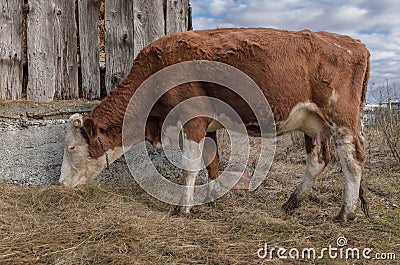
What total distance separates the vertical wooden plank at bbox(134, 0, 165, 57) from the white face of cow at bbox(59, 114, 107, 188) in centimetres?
164

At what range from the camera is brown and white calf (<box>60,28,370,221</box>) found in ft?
14.0

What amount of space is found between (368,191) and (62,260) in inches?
160

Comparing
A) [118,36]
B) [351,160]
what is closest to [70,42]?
[118,36]

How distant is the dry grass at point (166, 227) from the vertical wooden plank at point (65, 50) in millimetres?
1469

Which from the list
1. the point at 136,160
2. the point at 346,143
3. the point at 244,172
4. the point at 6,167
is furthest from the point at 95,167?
the point at 346,143

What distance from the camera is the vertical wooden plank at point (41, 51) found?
5.46 meters

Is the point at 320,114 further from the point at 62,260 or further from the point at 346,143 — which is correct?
the point at 62,260

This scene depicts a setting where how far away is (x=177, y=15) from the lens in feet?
19.8

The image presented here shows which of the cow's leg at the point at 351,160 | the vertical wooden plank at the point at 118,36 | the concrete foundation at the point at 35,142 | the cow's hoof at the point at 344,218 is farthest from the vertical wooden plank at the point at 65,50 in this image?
the cow's hoof at the point at 344,218

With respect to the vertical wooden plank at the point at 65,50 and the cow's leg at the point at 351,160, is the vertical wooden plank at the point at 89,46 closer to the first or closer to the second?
the vertical wooden plank at the point at 65,50

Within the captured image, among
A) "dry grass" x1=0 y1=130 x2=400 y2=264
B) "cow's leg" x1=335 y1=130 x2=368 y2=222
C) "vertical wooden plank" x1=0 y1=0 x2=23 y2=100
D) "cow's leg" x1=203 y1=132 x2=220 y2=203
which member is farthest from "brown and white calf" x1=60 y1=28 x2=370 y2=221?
"vertical wooden plank" x1=0 y1=0 x2=23 y2=100

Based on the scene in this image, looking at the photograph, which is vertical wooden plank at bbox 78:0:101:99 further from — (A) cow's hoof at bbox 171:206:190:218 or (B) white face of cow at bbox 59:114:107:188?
(A) cow's hoof at bbox 171:206:190:218

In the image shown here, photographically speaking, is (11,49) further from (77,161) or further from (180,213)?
(180,213)

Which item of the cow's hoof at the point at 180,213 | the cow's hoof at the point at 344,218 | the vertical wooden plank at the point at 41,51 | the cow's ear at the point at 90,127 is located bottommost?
the cow's hoof at the point at 344,218
